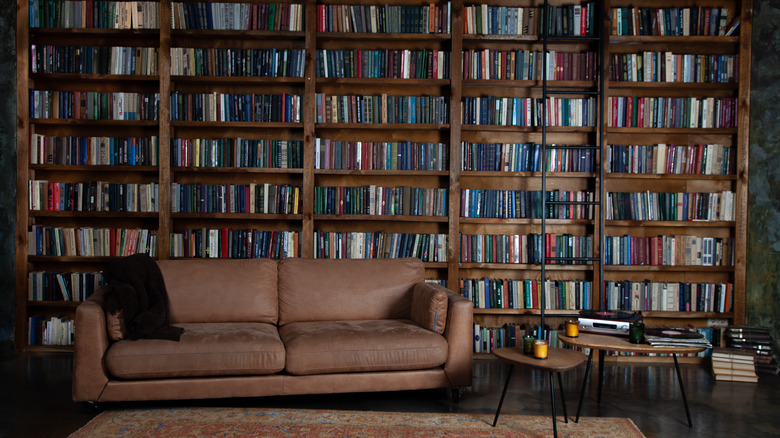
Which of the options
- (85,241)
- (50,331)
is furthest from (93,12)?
(50,331)

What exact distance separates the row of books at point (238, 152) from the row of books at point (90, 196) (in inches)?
13.4

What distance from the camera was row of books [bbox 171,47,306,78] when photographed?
15.9 ft

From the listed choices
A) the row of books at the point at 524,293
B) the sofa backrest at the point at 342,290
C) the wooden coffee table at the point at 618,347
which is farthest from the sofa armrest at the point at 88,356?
the row of books at the point at 524,293

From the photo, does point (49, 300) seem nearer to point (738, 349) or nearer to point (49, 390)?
point (49, 390)

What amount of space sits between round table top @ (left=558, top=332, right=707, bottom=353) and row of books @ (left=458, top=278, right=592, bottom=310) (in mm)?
1420

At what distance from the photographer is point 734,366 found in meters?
4.25

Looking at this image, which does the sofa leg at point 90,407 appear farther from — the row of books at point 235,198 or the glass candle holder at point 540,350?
the glass candle holder at point 540,350

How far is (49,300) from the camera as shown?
4.83 m

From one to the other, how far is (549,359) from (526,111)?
97.4 inches

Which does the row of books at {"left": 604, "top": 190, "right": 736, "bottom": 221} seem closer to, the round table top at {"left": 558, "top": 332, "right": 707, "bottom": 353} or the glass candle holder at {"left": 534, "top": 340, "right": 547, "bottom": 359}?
the round table top at {"left": 558, "top": 332, "right": 707, "bottom": 353}

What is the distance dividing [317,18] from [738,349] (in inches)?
159

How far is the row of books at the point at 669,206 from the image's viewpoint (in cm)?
482

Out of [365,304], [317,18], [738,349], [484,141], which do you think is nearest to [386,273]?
[365,304]

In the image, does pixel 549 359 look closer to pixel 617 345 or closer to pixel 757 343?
pixel 617 345
